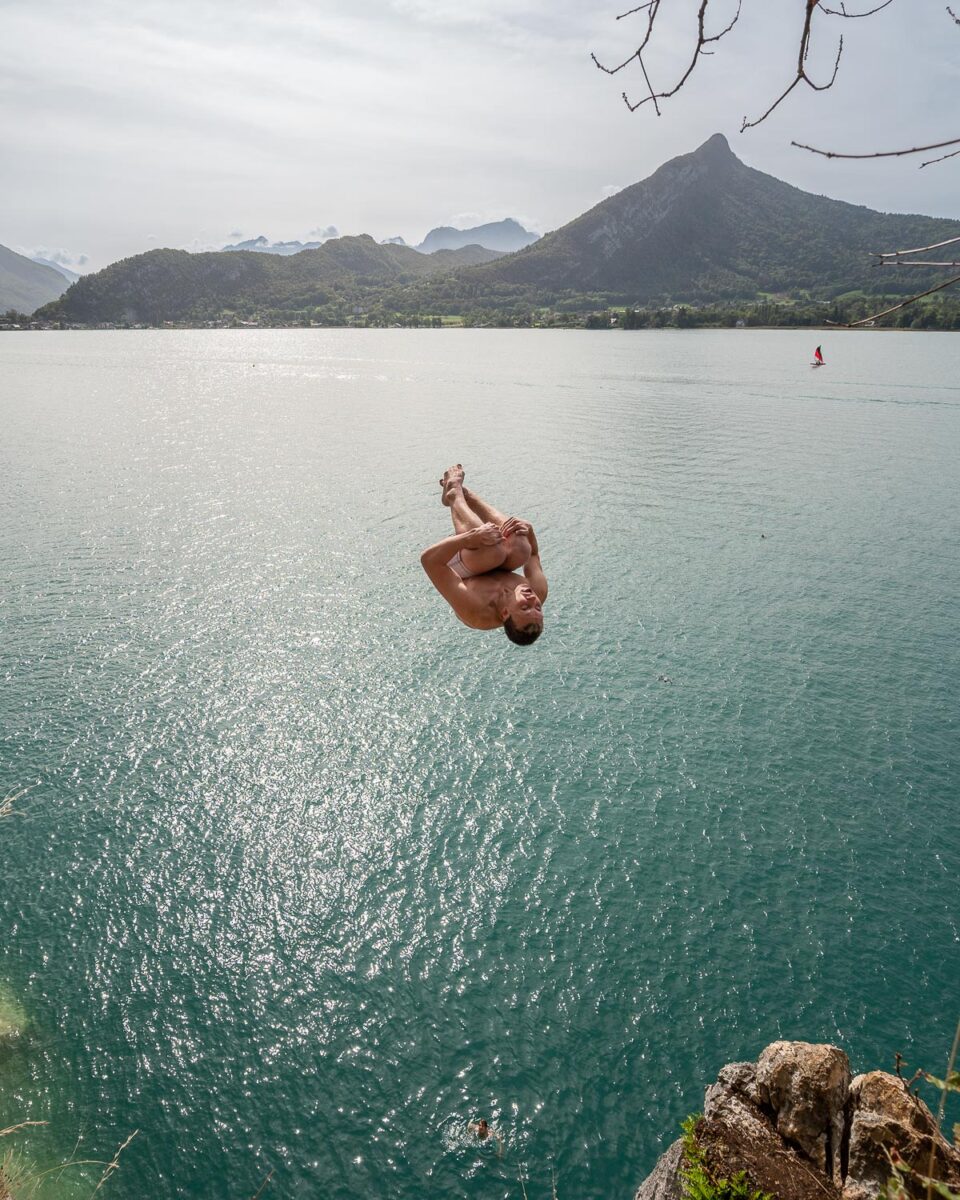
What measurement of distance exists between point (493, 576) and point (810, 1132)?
16.5 ft

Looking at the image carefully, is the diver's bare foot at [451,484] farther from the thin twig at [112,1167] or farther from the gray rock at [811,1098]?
the thin twig at [112,1167]

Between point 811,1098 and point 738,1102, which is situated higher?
point 811,1098

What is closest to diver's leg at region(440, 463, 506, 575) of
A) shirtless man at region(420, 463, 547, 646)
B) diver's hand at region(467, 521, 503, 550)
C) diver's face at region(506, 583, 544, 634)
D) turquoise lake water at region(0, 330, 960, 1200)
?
shirtless man at region(420, 463, 547, 646)

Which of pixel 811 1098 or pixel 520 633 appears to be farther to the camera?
pixel 520 633

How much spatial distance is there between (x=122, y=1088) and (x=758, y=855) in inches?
385

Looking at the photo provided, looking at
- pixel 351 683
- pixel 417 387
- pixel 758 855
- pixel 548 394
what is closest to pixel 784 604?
pixel 758 855

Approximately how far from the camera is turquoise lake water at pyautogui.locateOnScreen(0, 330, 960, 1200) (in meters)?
8.45

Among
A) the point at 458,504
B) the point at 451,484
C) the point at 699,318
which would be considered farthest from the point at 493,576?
the point at 699,318

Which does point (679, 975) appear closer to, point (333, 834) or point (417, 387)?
point (333, 834)

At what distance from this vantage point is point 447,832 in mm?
12492

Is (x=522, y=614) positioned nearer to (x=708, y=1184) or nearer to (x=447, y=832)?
(x=708, y=1184)

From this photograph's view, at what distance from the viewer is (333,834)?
12461 millimetres

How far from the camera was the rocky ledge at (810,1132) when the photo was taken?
4.75 meters

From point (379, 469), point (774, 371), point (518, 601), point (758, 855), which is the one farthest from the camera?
point (774, 371)
